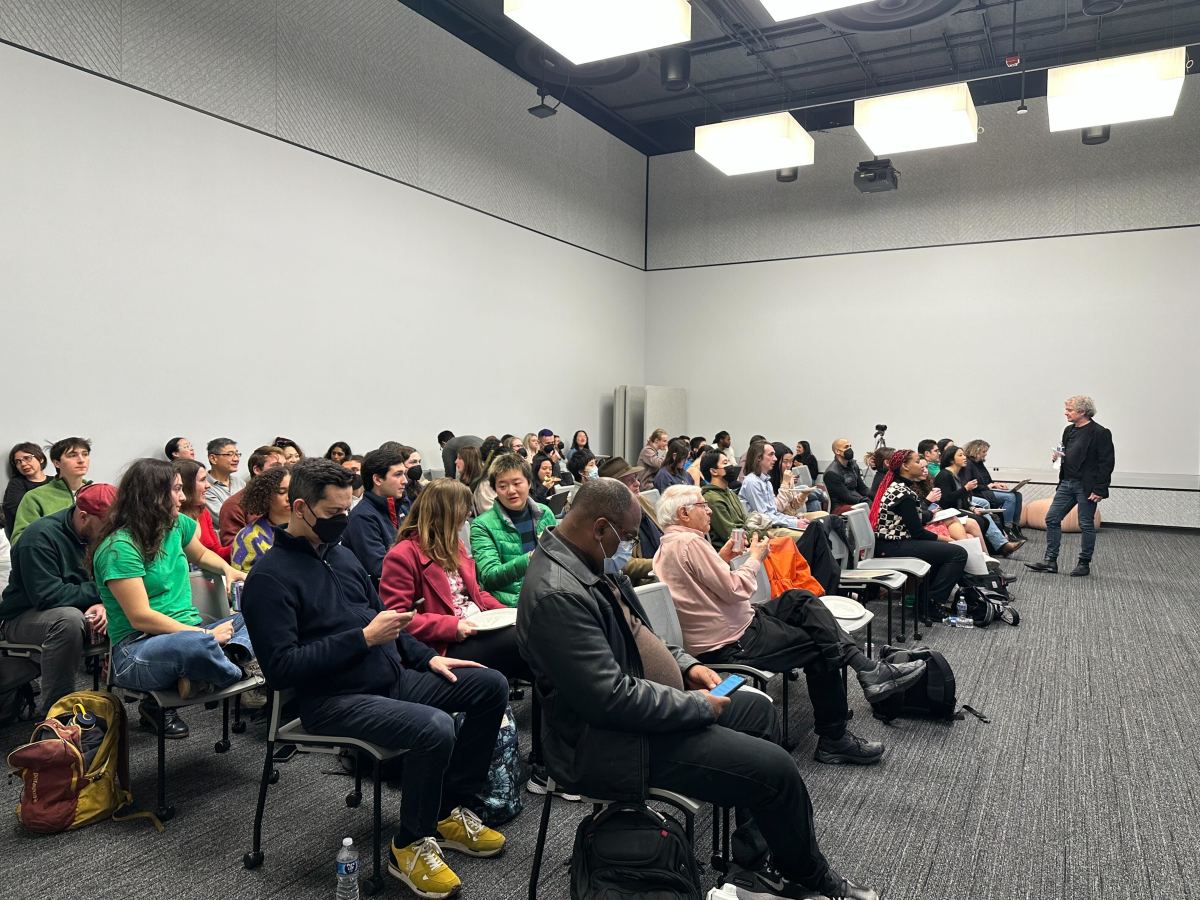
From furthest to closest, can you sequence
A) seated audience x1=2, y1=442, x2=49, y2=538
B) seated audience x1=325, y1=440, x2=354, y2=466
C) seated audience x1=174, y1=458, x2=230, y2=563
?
1. seated audience x1=325, y1=440, x2=354, y2=466
2. seated audience x1=2, y1=442, x2=49, y2=538
3. seated audience x1=174, y1=458, x2=230, y2=563

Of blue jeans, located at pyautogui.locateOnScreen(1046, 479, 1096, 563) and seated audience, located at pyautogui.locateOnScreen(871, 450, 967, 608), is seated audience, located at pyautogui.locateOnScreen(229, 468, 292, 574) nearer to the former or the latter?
seated audience, located at pyautogui.locateOnScreen(871, 450, 967, 608)

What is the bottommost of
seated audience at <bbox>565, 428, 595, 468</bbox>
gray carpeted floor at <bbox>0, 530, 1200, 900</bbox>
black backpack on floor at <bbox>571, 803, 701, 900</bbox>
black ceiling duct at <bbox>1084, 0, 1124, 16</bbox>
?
gray carpeted floor at <bbox>0, 530, 1200, 900</bbox>

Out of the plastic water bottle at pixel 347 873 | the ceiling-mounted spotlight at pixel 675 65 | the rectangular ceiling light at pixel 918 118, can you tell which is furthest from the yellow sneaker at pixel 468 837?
the ceiling-mounted spotlight at pixel 675 65

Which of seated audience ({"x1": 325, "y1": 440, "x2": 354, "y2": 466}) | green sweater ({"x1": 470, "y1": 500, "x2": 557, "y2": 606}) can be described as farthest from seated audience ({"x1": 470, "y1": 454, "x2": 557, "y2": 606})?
seated audience ({"x1": 325, "y1": 440, "x2": 354, "y2": 466})

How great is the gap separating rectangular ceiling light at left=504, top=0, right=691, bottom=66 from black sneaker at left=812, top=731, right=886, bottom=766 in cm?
515

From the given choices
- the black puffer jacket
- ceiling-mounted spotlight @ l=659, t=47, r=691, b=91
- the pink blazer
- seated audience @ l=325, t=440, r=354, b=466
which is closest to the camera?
the black puffer jacket

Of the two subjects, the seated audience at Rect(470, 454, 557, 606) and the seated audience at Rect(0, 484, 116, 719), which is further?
the seated audience at Rect(470, 454, 557, 606)

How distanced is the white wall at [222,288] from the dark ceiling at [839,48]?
2.24 meters

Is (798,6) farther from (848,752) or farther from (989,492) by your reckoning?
(989,492)

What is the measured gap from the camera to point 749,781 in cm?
221

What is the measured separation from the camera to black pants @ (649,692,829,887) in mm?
2209

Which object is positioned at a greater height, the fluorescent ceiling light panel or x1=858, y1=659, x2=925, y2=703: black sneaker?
the fluorescent ceiling light panel

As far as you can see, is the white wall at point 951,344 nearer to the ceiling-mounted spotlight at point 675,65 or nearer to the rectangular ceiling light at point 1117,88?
the rectangular ceiling light at point 1117,88

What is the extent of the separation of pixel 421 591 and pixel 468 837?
3.11 feet
